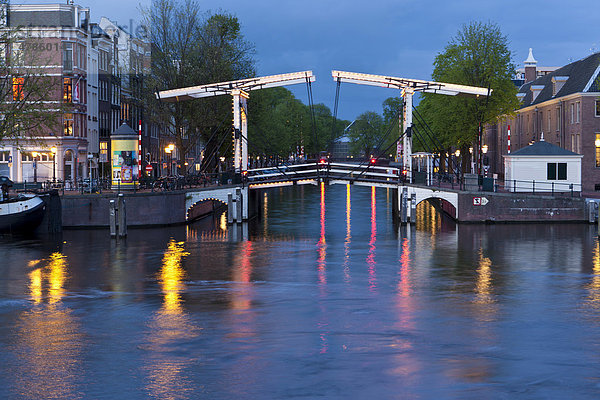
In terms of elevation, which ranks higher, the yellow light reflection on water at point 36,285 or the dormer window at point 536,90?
the dormer window at point 536,90

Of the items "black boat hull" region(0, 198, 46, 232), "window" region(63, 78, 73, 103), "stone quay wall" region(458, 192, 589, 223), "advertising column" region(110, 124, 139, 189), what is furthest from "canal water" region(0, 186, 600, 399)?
"window" region(63, 78, 73, 103)

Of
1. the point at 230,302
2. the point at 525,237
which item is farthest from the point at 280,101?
the point at 230,302

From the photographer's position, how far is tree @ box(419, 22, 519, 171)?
6950cm

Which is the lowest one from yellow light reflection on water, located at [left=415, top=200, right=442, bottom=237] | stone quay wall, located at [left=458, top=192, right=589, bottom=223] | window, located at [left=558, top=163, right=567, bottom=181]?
yellow light reflection on water, located at [left=415, top=200, right=442, bottom=237]

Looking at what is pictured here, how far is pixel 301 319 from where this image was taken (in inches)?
846

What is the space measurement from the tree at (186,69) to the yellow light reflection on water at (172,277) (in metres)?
23.2

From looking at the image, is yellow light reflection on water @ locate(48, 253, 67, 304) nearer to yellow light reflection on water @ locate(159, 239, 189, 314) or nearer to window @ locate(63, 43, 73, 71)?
yellow light reflection on water @ locate(159, 239, 189, 314)

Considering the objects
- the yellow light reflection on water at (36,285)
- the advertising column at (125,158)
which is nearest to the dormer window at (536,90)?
the advertising column at (125,158)

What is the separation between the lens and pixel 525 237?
4147cm

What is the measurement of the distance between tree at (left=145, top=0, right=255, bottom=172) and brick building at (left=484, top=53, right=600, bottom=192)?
19.2 meters

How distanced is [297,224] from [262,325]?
1198 inches

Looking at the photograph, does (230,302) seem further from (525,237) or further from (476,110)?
(476,110)

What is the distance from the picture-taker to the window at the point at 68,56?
71.9m

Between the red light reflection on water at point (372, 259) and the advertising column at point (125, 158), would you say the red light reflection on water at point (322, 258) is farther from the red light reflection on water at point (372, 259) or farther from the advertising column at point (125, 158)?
the advertising column at point (125, 158)
